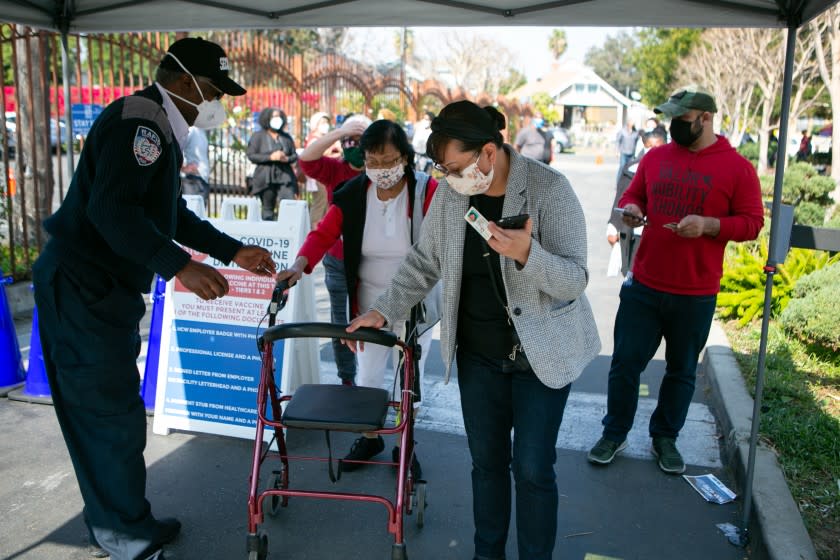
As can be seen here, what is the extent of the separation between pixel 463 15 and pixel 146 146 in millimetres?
2215

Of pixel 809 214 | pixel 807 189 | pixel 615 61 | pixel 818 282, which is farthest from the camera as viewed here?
pixel 615 61

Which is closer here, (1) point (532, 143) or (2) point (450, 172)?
(2) point (450, 172)

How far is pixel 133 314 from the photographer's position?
3203mm

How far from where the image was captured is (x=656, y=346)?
4336mm

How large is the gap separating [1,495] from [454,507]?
2.33 m

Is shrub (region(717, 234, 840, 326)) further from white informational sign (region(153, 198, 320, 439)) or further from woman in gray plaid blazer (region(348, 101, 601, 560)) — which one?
woman in gray plaid blazer (region(348, 101, 601, 560))

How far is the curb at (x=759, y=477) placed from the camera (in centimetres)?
329

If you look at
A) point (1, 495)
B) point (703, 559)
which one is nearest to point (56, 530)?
point (1, 495)

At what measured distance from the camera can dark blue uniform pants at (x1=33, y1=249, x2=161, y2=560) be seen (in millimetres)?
3045

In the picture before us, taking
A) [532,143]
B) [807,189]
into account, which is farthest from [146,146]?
[807,189]

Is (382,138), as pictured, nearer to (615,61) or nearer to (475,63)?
(475,63)

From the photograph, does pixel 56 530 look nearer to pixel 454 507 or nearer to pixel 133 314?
pixel 133 314

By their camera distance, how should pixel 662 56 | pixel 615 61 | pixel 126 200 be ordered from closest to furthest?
pixel 126 200, pixel 662 56, pixel 615 61

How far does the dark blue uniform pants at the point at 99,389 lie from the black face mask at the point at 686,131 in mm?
2851
